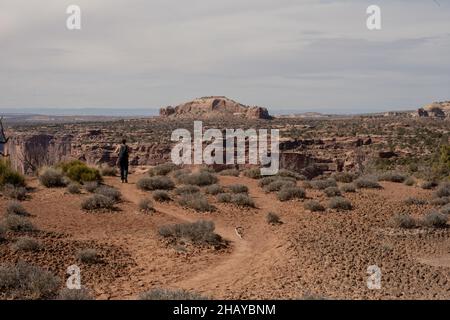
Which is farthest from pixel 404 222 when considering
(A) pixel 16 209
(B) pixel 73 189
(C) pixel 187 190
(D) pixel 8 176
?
(D) pixel 8 176

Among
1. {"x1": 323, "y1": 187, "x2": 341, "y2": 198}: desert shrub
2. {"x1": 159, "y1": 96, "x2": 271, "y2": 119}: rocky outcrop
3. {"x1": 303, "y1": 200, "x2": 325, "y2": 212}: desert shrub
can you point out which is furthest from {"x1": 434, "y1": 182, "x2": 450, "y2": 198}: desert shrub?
{"x1": 159, "y1": 96, "x2": 271, "y2": 119}: rocky outcrop

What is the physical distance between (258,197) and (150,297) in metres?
11.5

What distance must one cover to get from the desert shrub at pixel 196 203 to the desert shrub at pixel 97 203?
8.03ft

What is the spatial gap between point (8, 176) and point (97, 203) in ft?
13.6

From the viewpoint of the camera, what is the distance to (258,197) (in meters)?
18.3

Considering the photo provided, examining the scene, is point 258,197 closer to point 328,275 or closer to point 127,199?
point 127,199

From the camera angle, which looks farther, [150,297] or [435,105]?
[435,105]

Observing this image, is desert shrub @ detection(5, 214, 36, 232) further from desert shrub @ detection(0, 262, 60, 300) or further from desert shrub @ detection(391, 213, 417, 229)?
desert shrub @ detection(391, 213, 417, 229)

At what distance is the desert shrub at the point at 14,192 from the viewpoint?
1534 centimetres

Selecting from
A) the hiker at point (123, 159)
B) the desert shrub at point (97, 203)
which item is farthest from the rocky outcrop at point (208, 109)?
the desert shrub at point (97, 203)

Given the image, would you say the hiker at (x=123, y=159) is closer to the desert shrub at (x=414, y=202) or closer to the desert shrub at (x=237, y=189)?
the desert shrub at (x=237, y=189)

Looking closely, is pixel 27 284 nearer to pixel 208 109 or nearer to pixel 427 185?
pixel 427 185

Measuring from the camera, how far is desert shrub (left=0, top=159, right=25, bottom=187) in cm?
1655
